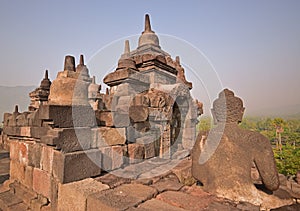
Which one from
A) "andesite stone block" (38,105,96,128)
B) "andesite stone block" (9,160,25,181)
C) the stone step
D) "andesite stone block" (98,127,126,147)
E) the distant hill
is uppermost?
the distant hill

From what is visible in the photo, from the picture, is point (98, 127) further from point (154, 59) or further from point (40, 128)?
point (154, 59)

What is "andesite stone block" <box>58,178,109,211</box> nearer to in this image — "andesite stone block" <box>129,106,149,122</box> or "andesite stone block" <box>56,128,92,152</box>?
"andesite stone block" <box>56,128,92,152</box>

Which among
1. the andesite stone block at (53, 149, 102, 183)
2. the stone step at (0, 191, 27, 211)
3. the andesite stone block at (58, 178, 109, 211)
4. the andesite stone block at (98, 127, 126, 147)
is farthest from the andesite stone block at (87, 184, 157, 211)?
the stone step at (0, 191, 27, 211)

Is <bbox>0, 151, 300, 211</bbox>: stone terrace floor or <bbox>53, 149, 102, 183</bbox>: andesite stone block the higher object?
<bbox>53, 149, 102, 183</bbox>: andesite stone block

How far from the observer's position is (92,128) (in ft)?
9.23

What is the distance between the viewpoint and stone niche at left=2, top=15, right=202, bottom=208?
7.98 feet

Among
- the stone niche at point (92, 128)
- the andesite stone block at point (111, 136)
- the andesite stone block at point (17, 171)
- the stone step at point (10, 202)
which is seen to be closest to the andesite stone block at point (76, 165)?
the stone niche at point (92, 128)

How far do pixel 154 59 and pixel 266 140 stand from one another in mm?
3458

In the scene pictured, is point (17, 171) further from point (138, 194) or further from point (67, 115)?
point (138, 194)

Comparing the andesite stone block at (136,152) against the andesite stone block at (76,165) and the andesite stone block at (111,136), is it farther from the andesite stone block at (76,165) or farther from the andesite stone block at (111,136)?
the andesite stone block at (76,165)

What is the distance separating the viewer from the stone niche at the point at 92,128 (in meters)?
2.43

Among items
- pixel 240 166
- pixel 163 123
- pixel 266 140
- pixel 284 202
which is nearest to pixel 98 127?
pixel 163 123

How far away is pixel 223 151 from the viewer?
200 cm

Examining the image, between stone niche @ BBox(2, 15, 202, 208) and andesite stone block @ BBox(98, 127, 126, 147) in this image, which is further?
andesite stone block @ BBox(98, 127, 126, 147)
